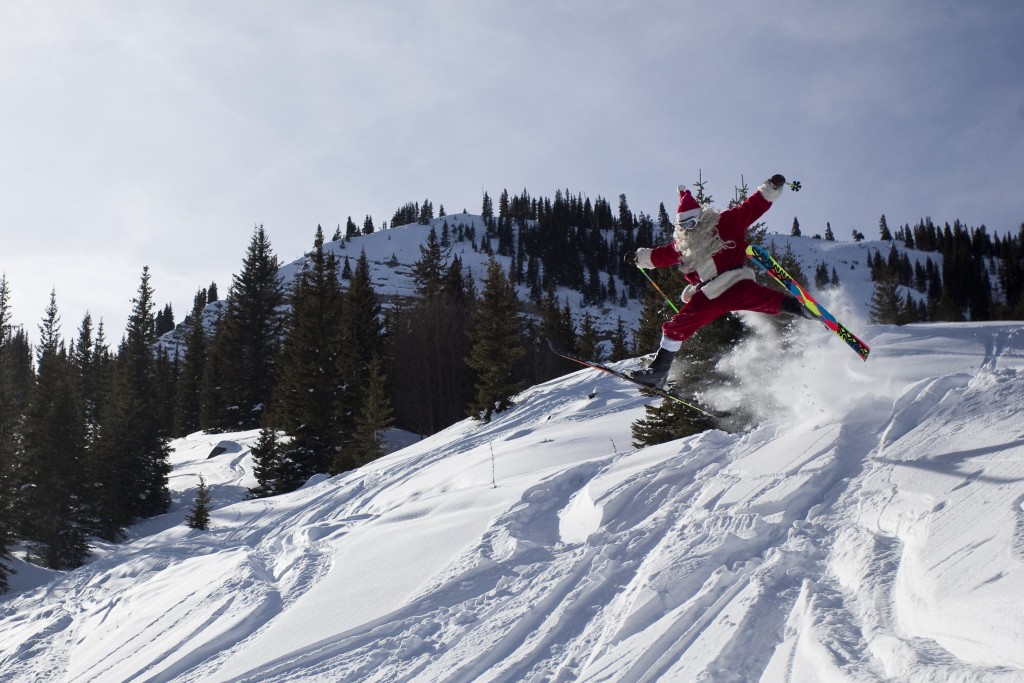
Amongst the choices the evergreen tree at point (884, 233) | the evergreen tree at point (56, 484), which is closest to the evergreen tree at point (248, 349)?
the evergreen tree at point (56, 484)

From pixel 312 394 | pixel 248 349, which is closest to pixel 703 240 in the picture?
pixel 312 394

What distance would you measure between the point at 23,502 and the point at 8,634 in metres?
19.1

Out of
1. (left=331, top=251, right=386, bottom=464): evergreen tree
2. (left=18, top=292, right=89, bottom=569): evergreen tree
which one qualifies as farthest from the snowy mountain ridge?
(left=18, top=292, right=89, bottom=569): evergreen tree

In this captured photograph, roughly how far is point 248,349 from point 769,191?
42.7 metres

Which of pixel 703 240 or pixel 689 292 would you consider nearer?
pixel 703 240

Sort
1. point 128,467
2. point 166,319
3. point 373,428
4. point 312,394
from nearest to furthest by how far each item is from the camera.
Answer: point 373,428, point 128,467, point 312,394, point 166,319

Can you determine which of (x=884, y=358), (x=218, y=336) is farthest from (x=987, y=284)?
(x=884, y=358)

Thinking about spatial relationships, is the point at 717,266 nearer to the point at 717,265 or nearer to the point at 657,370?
the point at 717,265

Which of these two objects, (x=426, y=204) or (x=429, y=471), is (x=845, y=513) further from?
(x=426, y=204)

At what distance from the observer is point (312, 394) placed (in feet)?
93.4

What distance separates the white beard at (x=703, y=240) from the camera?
6.97m

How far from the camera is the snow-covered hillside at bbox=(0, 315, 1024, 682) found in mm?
3201

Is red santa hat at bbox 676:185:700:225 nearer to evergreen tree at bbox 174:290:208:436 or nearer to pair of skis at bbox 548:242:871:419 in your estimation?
pair of skis at bbox 548:242:871:419

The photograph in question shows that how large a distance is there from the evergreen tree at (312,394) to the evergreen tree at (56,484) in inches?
297
